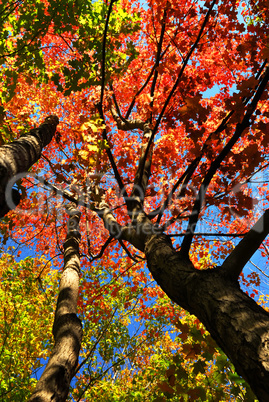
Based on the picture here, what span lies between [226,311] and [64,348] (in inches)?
63.6

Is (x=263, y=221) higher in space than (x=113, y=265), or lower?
lower

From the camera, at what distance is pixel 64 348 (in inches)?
90.4

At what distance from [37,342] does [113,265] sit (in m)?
4.65

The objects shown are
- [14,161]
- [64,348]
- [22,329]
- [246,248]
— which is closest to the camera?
[246,248]

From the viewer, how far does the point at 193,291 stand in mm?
1823

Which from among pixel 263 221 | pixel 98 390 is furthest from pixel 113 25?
pixel 98 390

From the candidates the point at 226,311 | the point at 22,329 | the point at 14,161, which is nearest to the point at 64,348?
→ the point at 226,311

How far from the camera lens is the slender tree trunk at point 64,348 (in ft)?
6.23

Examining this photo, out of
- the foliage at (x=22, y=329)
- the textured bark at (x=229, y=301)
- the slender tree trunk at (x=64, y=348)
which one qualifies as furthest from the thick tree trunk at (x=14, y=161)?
the foliage at (x=22, y=329)

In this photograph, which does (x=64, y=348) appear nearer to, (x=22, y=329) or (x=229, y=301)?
(x=229, y=301)

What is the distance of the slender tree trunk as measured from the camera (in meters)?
1.90

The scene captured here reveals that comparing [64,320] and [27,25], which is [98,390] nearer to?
[64,320]

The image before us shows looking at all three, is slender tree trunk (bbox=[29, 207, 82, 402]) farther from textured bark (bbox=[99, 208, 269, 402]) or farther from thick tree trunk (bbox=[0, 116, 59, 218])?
thick tree trunk (bbox=[0, 116, 59, 218])

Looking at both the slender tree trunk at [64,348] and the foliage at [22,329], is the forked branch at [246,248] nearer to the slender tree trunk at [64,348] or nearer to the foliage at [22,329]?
the slender tree trunk at [64,348]
